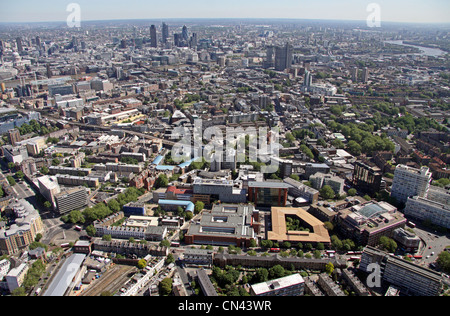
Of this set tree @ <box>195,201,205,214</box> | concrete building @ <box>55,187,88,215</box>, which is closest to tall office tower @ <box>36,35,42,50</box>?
concrete building @ <box>55,187,88,215</box>

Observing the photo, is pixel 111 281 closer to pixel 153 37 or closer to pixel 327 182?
pixel 327 182

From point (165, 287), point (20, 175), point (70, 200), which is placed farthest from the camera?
point (20, 175)

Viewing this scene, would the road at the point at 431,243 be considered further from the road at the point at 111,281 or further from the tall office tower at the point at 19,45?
the tall office tower at the point at 19,45

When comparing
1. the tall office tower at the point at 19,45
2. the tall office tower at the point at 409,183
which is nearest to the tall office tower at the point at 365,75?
the tall office tower at the point at 409,183

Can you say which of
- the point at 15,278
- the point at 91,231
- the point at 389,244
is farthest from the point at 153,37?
the point at 389,244

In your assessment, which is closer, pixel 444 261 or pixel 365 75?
pixel 444 261
